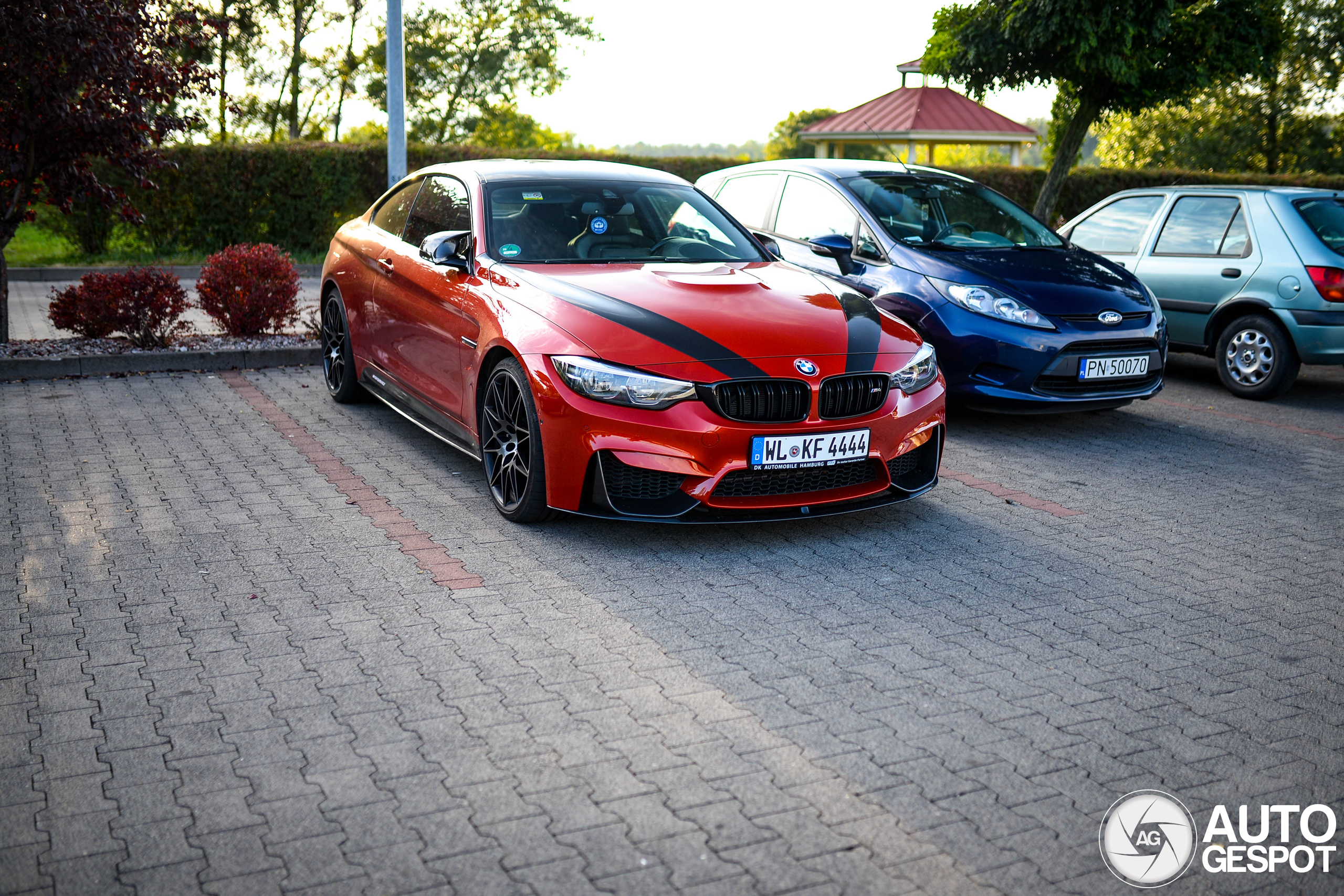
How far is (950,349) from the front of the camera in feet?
23.4

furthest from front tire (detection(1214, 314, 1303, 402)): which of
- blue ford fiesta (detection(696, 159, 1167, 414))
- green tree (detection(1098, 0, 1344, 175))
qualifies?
green tree (detection(1098, 0, 1344, 175))

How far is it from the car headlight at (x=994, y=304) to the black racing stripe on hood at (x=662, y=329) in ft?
7.58

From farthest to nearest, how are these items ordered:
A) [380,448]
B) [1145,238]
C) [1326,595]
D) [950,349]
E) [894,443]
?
[1145,238], [950,349], [380,448], [894,443], [1326,595]

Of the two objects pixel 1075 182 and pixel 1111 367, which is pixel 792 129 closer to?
pixel 1075 182

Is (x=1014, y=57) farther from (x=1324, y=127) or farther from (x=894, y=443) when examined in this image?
(x=1324, y=127)

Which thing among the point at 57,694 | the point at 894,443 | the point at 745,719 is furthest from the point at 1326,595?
the point at 57,694

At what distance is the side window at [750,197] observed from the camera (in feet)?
28.7

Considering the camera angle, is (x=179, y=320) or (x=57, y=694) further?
(x=179, y=320)

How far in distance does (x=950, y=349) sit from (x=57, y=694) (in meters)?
5.41

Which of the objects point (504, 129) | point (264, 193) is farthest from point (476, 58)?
point (264, 193)

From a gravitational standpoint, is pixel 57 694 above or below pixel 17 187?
below

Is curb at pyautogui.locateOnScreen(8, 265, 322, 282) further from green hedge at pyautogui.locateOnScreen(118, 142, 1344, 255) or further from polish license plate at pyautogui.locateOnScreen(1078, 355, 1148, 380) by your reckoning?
polish license plate at pyautogui.locateOnScreen(1078, 355, 1148, 380)

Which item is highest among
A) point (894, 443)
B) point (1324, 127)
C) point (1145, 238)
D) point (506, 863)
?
point (1324, 127)

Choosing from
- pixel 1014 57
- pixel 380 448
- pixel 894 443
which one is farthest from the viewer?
pixel 1014 57
